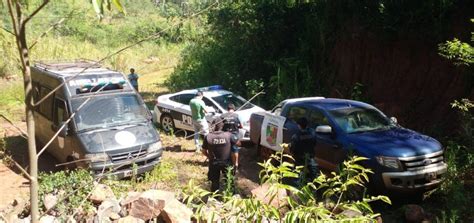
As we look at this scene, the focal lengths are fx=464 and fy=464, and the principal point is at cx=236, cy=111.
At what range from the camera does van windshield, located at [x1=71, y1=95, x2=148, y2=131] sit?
9.45 meters

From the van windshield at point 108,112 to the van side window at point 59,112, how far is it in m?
0.28

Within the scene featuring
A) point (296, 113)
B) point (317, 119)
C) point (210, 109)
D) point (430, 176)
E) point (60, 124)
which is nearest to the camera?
point (430, 176)

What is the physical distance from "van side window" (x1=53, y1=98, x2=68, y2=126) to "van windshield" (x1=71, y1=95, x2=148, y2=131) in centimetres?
28

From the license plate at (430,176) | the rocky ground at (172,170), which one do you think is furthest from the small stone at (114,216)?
the license plate at (430,176)

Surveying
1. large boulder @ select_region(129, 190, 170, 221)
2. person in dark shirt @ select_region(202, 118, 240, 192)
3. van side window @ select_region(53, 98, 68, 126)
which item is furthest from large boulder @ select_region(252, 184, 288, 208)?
van side window @ select_region(53, 98, 68, 126)

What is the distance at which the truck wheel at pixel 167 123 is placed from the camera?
1379cm

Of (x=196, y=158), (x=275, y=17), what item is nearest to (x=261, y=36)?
(x=275, y=17)

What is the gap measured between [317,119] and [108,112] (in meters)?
4.33

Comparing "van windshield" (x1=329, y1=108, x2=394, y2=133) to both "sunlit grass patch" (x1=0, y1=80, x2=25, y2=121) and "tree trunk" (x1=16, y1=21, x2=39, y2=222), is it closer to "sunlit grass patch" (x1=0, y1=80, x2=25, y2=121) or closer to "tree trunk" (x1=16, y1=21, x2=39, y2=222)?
"tree trunk" (x1=16, y1=21, x2=39, y2=222)

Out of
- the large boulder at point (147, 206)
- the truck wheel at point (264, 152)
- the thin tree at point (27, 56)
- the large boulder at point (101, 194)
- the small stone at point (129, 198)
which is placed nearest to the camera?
the thin tree at point (27, 56)

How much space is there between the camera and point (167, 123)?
45.9ft

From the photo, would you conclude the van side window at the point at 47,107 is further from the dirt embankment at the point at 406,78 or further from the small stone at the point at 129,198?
the dirt embankment at the point at 406,78

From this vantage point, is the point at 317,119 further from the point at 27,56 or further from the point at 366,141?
the point at 27,56

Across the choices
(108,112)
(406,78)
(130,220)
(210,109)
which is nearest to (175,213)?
(130,220)
